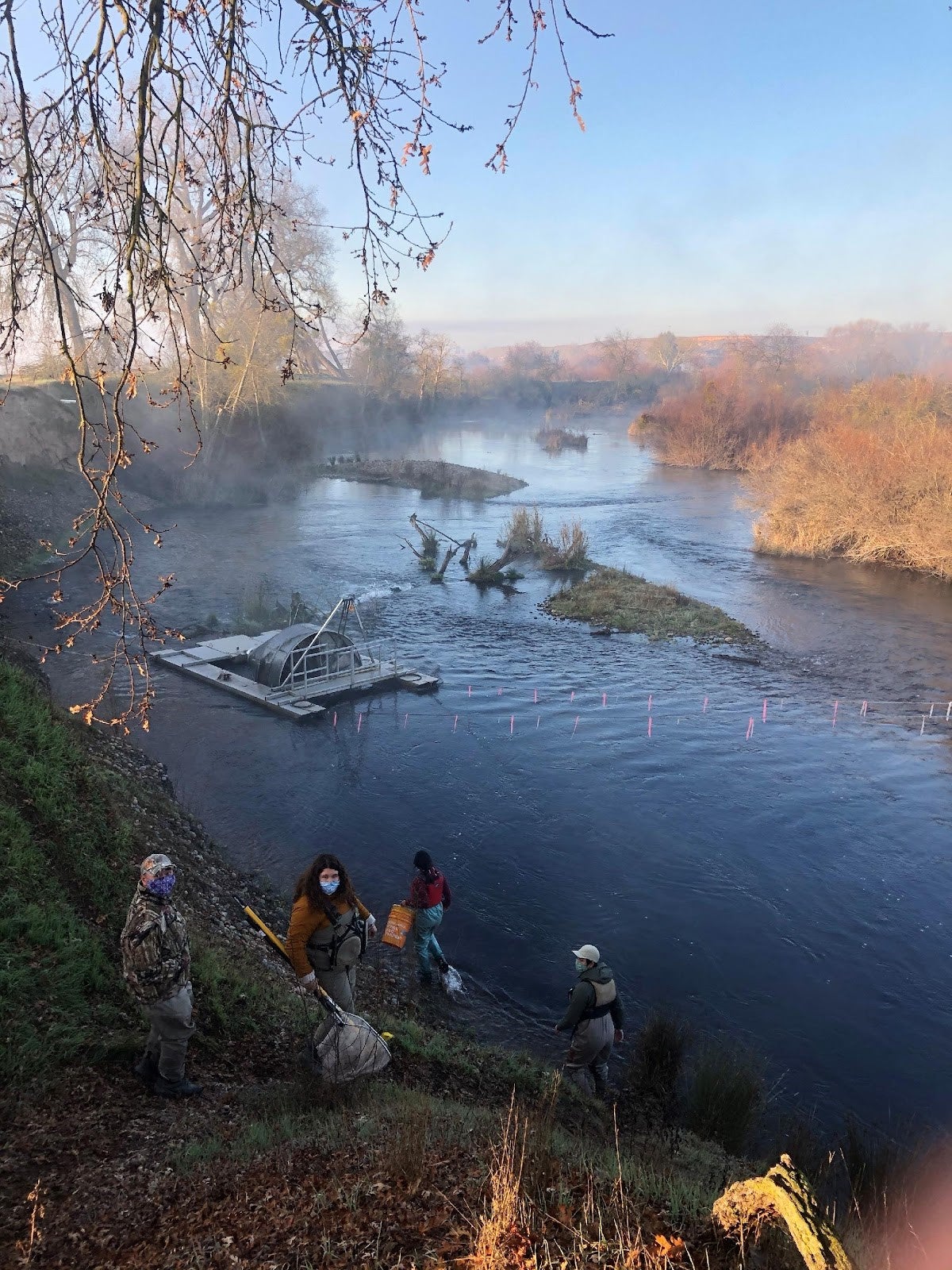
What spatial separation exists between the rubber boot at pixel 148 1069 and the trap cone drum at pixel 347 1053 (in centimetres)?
104

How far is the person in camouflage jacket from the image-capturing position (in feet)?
16.4

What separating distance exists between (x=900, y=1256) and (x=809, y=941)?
20.8 feet

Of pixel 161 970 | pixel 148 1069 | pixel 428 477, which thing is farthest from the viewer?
pixel 428 477

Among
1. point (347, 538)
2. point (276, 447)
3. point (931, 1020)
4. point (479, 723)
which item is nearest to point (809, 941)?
point (931, 1020)

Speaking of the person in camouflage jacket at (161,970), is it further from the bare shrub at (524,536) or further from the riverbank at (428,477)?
the riverbank at (428,477)

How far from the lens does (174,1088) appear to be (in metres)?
5.22

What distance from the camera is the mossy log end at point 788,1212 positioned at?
2.51 metres

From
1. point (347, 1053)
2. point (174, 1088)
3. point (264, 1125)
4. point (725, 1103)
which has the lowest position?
point (725, 1103)

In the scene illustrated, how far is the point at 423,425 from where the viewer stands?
85562 millimetres

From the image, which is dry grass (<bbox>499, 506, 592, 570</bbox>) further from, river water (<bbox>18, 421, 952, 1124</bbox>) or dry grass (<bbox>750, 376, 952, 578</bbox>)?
dry grass (<bbox>750, 376, 952, 578</bbox>)

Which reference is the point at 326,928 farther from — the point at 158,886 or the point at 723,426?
the point at 723,426

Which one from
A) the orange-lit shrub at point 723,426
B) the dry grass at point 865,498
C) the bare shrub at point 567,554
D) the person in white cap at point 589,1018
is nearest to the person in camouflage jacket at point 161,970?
the person in white cap at point 589,1018

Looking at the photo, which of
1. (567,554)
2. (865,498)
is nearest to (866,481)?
(865,498)

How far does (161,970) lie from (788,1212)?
149 inches
